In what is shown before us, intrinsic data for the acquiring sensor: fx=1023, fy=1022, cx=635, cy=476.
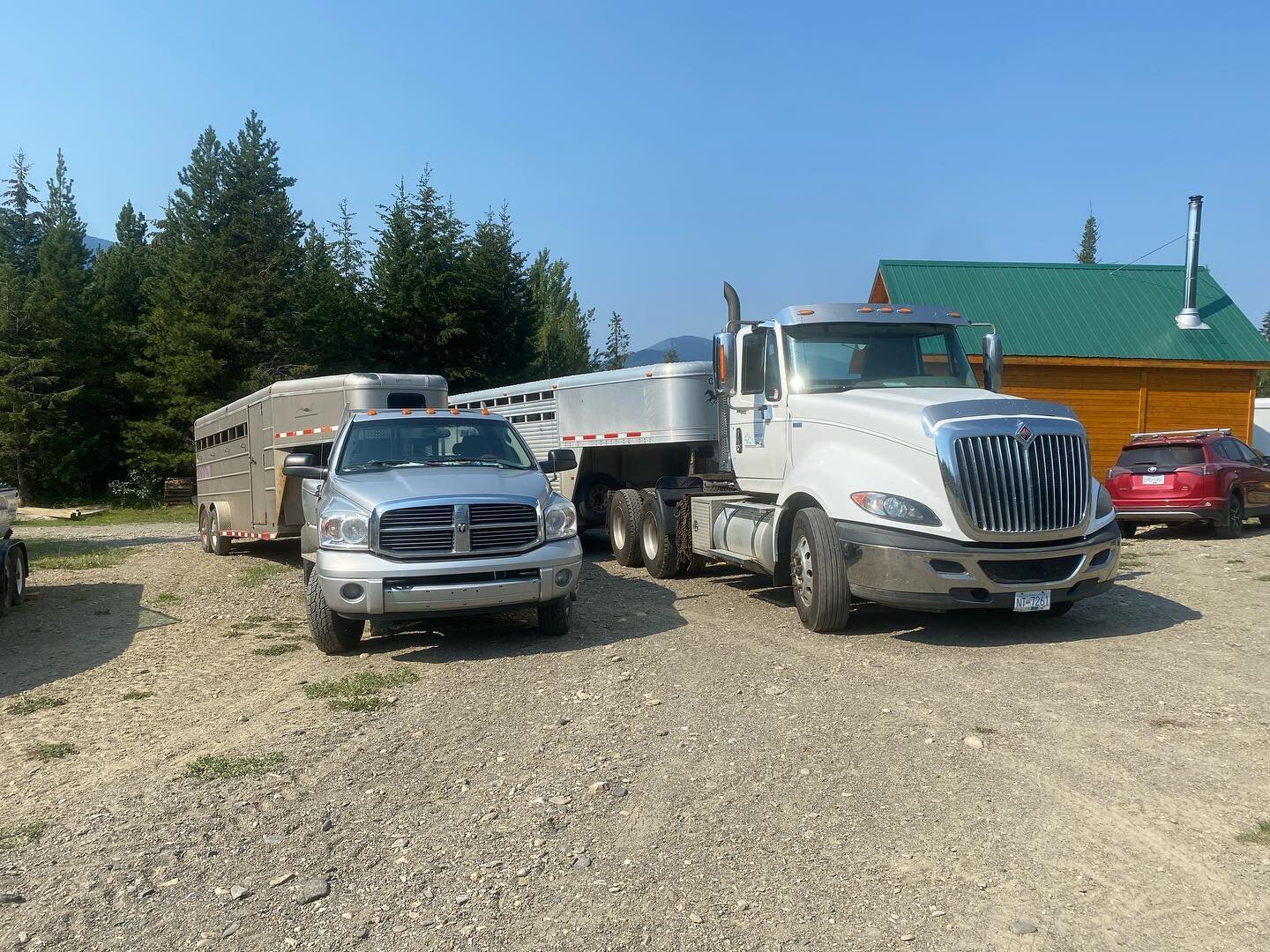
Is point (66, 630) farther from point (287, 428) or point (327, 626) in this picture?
point (287, 428)

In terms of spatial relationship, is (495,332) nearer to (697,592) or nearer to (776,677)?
(697,592)

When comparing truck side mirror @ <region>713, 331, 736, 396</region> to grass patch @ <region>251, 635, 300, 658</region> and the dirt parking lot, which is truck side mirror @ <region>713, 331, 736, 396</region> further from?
→ grass patch @ <region>251, 635, 300, 658</region>

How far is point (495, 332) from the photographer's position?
3762cm

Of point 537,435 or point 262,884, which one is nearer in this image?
point 262,884

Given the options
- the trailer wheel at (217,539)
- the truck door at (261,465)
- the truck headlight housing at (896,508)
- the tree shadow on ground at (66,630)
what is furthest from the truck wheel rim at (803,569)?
the trailer wheel at (217,539)

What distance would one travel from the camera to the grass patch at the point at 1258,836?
414 cm

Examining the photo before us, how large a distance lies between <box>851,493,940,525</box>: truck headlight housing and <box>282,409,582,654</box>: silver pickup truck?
2.35 meters

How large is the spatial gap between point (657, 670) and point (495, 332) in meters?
→ 31.4

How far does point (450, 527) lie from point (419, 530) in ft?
0.77

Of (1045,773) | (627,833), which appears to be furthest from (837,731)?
(627,833)

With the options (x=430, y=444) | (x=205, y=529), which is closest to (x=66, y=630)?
(x=430, y=444)

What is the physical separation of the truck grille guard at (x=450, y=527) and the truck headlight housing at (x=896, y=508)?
267 cm

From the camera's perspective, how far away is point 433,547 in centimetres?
784

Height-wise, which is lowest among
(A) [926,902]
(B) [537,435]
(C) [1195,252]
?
(A) [926,902]
